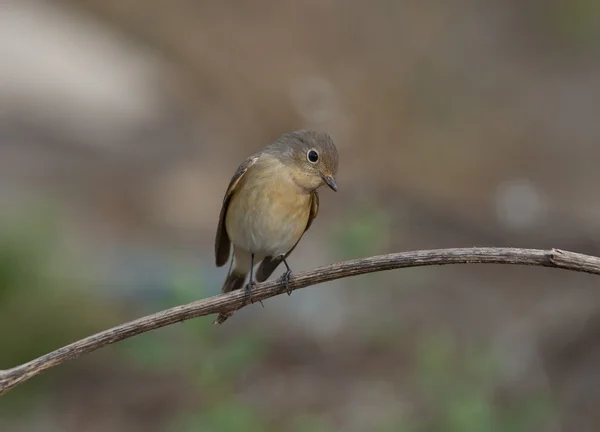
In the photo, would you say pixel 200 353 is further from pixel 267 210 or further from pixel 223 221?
pixel 267 210

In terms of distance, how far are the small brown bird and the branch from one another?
142 cm

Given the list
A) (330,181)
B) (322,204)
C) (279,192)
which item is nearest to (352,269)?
(330,181)

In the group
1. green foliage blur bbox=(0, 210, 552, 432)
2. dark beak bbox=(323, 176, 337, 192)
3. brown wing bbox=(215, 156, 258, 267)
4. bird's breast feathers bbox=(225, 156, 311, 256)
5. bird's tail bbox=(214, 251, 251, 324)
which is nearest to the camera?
dark beak bbox=(323, 176, 337, 192)

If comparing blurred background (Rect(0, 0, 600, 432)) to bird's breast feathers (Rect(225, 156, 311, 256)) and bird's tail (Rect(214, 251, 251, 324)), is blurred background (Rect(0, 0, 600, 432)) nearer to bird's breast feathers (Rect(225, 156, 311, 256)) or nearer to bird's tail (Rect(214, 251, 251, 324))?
bird's tail (Rect(214, 251, 251, 324))

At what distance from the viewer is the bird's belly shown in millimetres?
4215

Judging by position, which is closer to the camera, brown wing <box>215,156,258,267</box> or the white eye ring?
the white eye ring

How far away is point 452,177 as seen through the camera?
11.7 metres

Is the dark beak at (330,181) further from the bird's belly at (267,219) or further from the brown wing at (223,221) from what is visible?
the brown wing at (223,221)

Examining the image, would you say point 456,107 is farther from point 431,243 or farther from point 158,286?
point 158,286

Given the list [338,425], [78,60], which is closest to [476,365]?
[338,425]

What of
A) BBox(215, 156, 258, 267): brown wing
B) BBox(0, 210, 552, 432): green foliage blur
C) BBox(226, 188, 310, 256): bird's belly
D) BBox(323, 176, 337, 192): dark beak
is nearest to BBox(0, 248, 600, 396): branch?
BBox(323, 176, 337, 192): dark beak

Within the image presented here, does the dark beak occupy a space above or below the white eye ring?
below

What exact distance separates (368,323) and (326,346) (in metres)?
1.06

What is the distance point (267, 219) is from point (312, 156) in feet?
1.30
